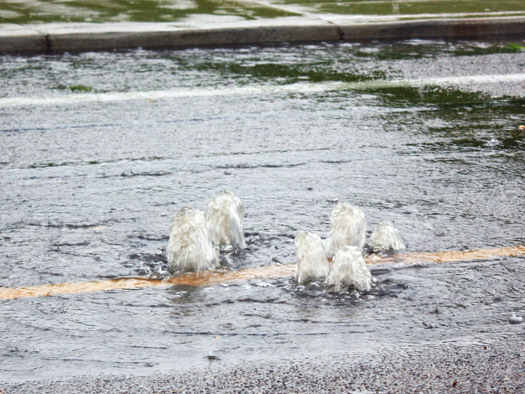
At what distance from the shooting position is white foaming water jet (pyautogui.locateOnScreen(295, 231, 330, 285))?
11.3 ft

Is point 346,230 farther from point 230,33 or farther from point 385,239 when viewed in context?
point 230,33

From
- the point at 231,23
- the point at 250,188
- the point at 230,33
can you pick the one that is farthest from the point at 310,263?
the point at 231,23

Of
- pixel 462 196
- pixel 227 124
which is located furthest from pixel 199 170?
pixel 462 196

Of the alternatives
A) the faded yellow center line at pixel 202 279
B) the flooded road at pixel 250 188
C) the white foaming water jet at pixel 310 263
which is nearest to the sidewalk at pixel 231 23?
the flooded road at pixel 250 188

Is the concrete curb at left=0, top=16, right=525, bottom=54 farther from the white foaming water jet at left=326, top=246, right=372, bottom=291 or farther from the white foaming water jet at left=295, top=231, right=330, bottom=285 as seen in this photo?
the white foaming water jet at left=326, top=246, right=372, bottom=291

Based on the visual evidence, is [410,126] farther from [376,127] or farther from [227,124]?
[227,124]

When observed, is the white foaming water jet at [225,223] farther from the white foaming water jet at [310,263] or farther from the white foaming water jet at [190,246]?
the white foaming water jet at [310,263]

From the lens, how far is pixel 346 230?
376 centimetres

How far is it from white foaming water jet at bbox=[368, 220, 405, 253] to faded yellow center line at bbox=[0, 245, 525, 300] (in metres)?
0.07

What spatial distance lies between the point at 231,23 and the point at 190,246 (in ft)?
23.3

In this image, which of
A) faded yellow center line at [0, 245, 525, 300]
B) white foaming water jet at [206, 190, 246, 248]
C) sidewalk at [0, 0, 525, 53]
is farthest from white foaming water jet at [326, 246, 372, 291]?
sidewalk at [0, 0, 525, 53]

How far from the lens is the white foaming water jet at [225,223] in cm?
386

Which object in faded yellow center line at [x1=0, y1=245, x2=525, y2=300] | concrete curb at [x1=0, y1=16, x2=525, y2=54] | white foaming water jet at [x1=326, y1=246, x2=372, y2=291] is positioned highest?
concrete curb at [x1=0, y1=16, x2=525, y2=54]

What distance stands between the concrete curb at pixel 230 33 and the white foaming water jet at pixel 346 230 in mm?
6316
